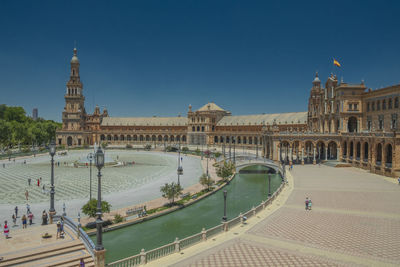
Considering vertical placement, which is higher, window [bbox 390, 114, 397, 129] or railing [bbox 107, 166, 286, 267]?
window [bbox 390, 114, 397, 129]

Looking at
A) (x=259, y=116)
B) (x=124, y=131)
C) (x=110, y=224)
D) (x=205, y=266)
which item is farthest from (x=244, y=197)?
(x=124, y=131)

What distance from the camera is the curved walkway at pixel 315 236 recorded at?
1698 centimetres

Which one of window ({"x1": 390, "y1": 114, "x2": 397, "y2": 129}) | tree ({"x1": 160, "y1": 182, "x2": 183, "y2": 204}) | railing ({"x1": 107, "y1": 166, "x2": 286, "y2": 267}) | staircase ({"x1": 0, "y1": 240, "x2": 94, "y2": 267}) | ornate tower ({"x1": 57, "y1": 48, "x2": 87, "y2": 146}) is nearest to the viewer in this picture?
staircase ({"x1": 0, "y1": 240, "x2": 94, "y2": 267})

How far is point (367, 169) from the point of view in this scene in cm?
5247

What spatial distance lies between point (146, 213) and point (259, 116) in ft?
283

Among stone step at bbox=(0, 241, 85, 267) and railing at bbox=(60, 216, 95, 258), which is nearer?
stone step at bbox=(0, 241, 85, 267)

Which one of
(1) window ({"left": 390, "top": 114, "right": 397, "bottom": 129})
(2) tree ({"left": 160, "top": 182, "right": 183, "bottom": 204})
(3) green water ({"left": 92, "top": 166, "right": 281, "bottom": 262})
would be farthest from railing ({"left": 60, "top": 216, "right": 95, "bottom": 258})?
(1) window ({"left": 390, "top": 114, "right": 397, "bottom": 129})

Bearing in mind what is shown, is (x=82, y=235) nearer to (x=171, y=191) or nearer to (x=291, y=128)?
(x=171, y=191)

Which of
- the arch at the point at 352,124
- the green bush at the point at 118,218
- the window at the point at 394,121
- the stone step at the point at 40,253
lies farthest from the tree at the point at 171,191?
the arch at the point at 352,124

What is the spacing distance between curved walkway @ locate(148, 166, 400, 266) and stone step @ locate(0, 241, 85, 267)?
478cm

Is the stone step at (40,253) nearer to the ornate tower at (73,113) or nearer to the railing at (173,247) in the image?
the railing at (173,247)

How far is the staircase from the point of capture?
1507cm

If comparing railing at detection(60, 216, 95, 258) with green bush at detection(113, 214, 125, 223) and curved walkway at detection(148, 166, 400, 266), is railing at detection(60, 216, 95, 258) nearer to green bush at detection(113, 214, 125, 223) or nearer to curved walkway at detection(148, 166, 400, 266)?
curved walkway at detection(148, 166, 400, 266)

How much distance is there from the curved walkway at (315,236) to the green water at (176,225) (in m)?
5.80
